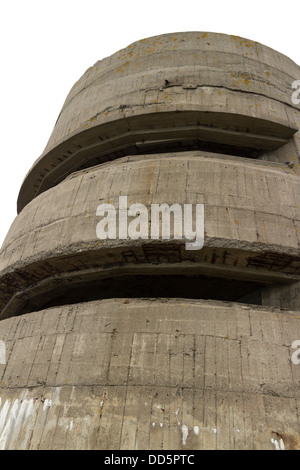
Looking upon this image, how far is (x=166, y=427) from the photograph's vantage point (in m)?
3.23

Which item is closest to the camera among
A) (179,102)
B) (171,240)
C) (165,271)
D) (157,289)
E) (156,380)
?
(156,380)

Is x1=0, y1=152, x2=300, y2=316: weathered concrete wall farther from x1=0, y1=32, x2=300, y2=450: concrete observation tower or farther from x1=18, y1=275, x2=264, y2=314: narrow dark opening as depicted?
x1=18, y1=275, x2=264, y2=314: narrow dark opening

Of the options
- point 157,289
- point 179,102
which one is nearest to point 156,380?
point 157,289

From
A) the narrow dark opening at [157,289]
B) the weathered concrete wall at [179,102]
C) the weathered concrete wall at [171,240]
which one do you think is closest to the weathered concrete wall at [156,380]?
the weathered concrete wall at [171,240]

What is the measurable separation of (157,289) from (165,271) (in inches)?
43.3

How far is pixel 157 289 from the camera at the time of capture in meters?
5.73

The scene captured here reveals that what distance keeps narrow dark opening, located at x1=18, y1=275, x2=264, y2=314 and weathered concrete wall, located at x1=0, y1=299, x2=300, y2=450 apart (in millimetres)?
1192

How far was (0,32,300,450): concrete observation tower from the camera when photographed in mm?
3361

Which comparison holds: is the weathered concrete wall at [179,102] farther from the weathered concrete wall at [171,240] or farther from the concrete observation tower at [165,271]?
the weathered concrete wall at [171,240]

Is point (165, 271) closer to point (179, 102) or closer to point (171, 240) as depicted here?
point (171, 240)

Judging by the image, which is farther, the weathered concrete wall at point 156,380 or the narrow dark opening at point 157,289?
the narrow dark opening at point 157,289

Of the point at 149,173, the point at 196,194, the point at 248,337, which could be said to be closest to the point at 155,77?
the point at 149,173

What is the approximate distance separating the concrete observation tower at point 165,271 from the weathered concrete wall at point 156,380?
1 centimetres

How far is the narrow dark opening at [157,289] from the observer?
526cm
